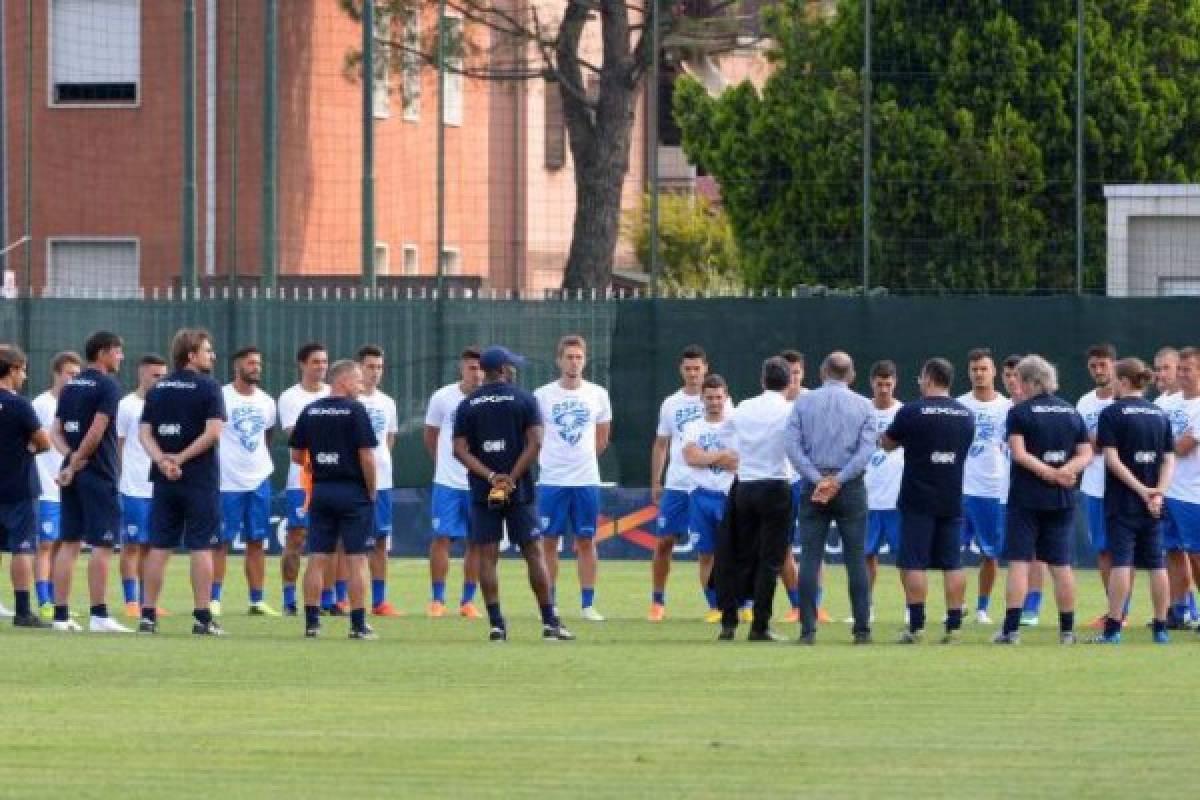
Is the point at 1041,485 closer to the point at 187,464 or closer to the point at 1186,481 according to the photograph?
the point at 1186,481

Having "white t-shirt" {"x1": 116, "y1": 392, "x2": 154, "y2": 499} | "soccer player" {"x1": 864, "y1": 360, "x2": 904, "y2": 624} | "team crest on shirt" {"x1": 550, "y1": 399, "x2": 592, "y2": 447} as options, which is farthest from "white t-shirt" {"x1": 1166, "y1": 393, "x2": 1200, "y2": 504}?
"white t-shirt" {"x1": 116, "y1": 392, "x2": 154, "y2": 499}

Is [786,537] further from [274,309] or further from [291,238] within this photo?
[291,238]

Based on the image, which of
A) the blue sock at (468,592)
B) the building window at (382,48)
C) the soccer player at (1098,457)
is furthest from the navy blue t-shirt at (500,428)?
the building window at (382,48)

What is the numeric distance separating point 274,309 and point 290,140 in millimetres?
13944

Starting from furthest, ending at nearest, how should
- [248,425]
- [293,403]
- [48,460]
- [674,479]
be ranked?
[48,460]
[248,425]
[293,403]
[674,479]

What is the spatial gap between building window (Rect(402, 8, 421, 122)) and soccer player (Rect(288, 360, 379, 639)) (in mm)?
21757

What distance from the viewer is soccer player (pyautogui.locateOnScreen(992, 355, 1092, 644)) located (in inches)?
752

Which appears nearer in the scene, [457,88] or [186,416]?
[186,416]

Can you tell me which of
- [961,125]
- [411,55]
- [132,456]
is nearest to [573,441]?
[132,456]

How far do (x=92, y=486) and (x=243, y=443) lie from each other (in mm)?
2448

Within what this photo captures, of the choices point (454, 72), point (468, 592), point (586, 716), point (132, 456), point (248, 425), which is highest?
point (454, 72)

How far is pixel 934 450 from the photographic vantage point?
19438mm

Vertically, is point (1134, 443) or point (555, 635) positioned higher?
point (1134, 443)

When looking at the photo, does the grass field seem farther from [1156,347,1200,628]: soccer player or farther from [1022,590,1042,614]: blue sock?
[1022,590,1042,614]: blue sock
